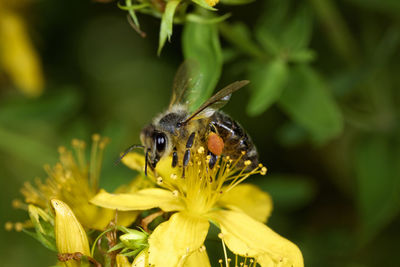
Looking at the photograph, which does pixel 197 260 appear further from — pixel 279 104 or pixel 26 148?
pixel 26 148

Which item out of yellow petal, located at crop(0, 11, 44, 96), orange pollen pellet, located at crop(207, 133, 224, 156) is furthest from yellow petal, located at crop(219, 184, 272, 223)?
yellow petal, located at crop(0, 11, 44, 96)

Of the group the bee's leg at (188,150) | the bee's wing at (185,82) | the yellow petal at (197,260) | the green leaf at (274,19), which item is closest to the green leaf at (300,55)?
the green leaf at (274,19)

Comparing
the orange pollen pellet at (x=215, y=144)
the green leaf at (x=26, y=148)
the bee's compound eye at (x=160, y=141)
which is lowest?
the green leaf at (x=26, y=148)

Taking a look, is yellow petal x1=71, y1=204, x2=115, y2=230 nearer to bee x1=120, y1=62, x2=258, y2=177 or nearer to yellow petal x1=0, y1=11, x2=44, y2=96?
bee x1=120, y1=62, x2=258, y2=177

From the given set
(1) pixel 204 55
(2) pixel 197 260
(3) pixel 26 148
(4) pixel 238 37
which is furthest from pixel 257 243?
(3) pixel 26 148

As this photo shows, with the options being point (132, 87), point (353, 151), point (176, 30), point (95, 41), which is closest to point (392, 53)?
point (353, 151)

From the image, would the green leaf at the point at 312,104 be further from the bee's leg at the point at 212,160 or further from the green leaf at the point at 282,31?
the bee's leg at the point at 212,160
